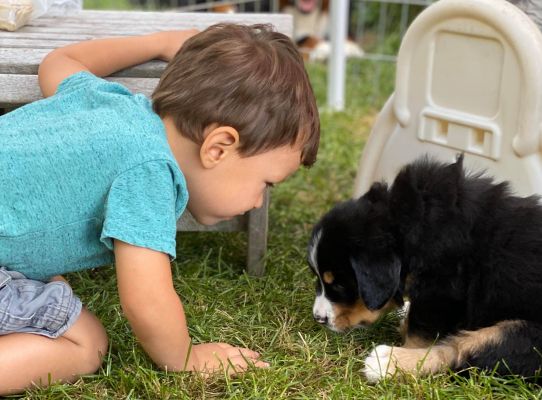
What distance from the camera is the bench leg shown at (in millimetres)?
2721

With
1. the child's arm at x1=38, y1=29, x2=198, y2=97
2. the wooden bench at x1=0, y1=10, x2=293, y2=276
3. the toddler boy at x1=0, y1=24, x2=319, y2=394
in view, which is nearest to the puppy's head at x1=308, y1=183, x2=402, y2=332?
the toddler boy at x1=0, y1=24, x2=319, y2=394

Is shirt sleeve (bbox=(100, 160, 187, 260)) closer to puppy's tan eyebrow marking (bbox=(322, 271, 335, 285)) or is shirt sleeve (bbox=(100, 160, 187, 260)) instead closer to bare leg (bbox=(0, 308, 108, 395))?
bare leg (bbox=(0, 308, 108, 395))

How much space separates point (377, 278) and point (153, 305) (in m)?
0.56

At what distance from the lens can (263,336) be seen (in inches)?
92.4

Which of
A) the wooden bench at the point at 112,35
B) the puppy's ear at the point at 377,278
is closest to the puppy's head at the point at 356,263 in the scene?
the puppy's ear at the point at 377,278

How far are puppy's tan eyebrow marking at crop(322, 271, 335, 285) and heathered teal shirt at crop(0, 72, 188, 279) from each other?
1.51 ft

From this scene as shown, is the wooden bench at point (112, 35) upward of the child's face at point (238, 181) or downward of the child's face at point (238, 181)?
upward

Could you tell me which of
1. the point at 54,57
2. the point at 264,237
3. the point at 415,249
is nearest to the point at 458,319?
the point at 415,249

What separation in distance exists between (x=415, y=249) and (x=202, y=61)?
697 millimetres

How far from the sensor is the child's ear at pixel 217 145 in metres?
1.92

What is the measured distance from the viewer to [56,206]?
1.93 m

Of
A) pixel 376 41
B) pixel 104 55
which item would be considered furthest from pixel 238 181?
pixel 376 41

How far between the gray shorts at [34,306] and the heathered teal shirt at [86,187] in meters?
0.04

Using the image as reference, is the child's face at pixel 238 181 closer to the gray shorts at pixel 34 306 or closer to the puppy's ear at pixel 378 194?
the puppy's ear at pixel 378 194
